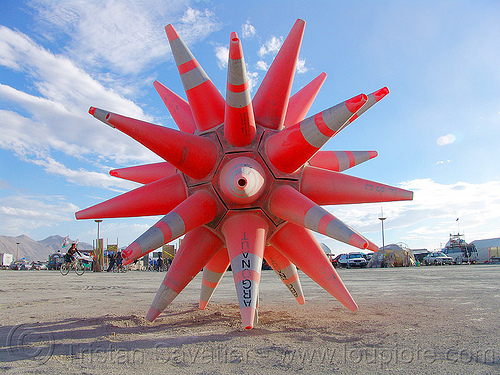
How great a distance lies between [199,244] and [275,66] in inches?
124

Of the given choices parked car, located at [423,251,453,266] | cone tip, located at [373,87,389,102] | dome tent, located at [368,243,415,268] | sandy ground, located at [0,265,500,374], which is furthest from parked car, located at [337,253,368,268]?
cone tip, located at [373,87,389,102]

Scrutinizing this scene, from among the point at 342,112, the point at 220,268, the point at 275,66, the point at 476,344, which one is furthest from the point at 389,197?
the point at 220,268

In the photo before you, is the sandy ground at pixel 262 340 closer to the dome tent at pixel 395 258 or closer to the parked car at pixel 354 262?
the dome tent at pixel 395 258

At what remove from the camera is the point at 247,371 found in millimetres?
3416

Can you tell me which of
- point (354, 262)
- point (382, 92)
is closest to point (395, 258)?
point (354, 262)

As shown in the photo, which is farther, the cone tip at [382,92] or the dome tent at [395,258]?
the dome tent at [395,258]

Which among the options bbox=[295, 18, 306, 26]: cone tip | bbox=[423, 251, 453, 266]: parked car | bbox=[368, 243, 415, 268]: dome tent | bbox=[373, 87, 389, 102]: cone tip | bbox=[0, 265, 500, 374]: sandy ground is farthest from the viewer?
bbox=[423, 251, 453, 266]: parked car

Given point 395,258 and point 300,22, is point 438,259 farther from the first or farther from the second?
point 300,22

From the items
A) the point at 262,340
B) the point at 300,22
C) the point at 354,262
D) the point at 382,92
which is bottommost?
the point at 354,262

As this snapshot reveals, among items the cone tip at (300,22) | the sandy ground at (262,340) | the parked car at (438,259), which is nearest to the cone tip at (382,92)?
the cone tip at (300,22)

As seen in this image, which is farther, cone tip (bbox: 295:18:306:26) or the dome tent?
the dome tent

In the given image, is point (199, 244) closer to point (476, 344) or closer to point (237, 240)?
point (237, 240)

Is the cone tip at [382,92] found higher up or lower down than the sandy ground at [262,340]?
higher up

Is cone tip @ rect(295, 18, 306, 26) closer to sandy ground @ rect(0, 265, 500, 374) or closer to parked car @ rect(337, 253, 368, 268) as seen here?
sandy ground @ rect(0, 265, 500, 374)
